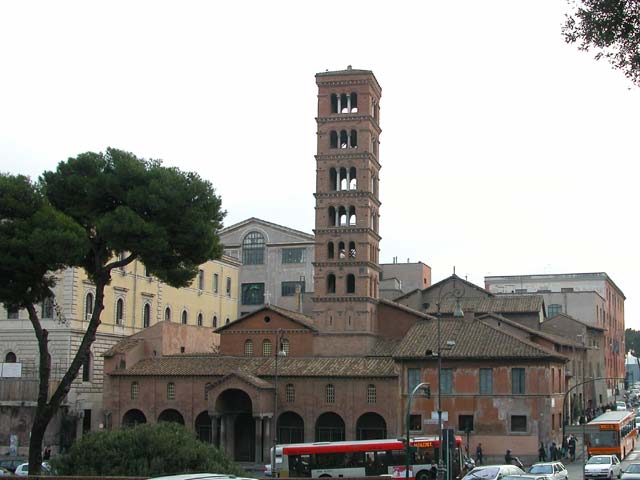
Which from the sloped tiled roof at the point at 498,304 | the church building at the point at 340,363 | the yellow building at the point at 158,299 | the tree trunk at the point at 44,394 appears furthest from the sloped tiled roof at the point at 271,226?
the tree trunk at the point at 44,394

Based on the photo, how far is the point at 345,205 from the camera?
61094 mm

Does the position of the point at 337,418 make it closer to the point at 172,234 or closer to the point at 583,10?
the point at 172,234

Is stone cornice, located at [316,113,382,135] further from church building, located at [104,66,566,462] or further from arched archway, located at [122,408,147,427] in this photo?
arched archway, located at [122,408,147,427]

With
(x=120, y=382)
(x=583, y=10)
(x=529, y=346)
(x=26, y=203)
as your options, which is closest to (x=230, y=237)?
(x=120, y=382)

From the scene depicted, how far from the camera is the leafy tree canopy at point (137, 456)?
26.5 metres

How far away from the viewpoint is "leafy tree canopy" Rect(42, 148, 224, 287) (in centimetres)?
3647

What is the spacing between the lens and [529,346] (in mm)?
54844

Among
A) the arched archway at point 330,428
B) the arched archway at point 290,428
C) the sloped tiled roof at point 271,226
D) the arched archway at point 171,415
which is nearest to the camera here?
the arched archway at point 330,428

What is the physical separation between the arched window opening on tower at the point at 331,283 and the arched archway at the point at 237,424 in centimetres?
884

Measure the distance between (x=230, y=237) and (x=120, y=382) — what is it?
3707 cm

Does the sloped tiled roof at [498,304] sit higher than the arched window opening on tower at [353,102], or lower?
lower

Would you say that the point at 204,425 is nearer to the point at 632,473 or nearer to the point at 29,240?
the point at 29,240

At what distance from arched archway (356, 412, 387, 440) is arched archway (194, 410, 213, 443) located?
9308 millimetres

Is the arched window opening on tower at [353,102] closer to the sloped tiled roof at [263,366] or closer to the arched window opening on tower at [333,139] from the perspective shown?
the arched window opening on tower at [333,139]
